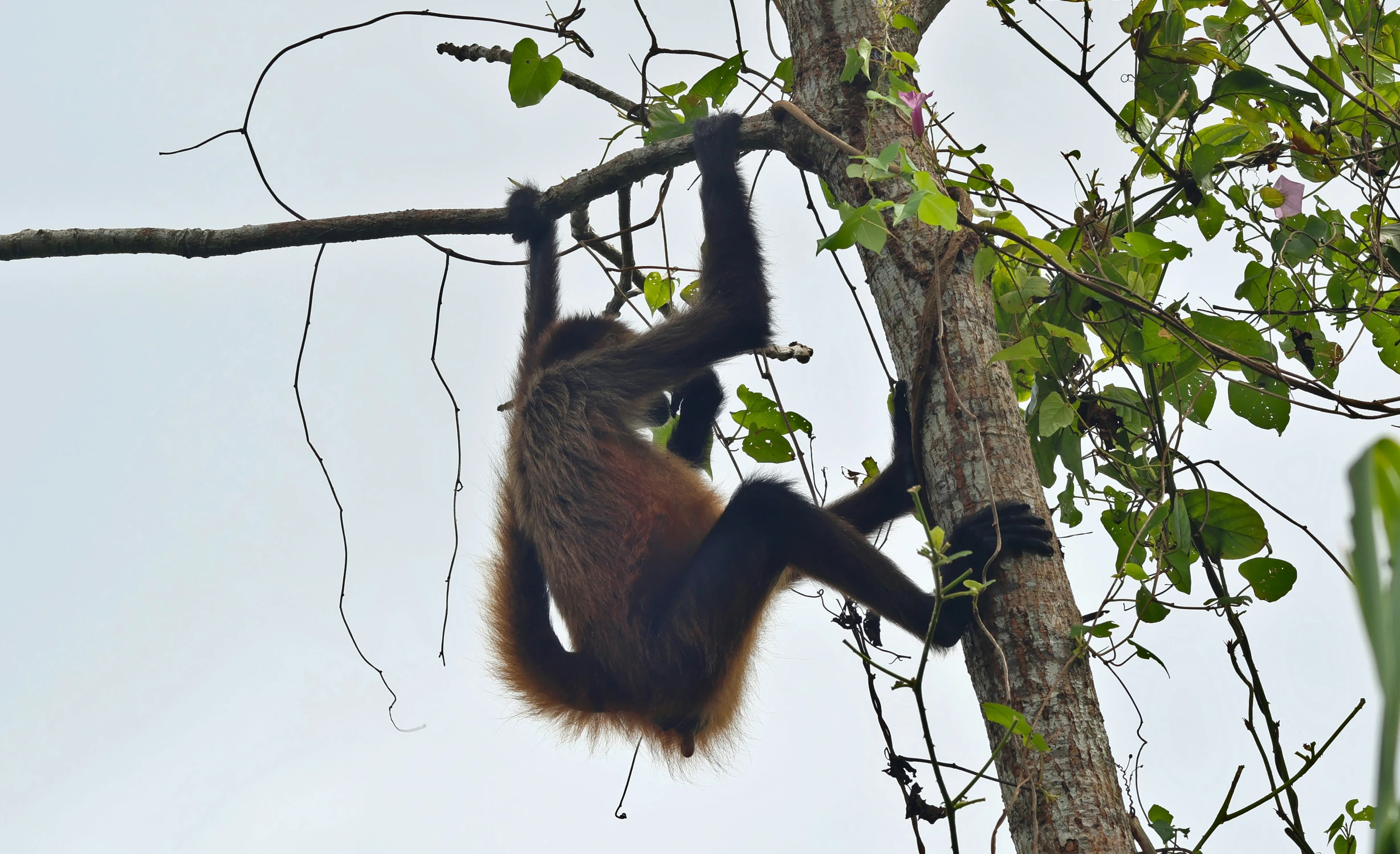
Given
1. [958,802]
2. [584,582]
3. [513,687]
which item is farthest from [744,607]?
[958,802]

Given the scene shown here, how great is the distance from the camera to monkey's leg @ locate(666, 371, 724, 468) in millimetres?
6059

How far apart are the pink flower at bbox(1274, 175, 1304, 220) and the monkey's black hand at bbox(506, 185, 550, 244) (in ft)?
10.4

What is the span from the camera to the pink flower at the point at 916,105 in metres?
3.49

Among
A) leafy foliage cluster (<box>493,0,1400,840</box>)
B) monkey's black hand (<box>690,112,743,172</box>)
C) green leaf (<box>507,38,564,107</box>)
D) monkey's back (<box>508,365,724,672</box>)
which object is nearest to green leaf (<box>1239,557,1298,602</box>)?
leafy foliage cluster (<box>493,0,1400,840</box>)

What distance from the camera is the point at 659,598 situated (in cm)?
477

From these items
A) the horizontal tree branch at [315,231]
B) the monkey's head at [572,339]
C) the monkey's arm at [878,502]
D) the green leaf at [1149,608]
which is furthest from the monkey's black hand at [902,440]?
the monkey's head at [572,339]

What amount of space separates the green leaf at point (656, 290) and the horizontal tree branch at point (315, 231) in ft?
3.42

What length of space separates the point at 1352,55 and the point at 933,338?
2.24 metres

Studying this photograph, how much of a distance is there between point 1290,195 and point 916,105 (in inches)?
71.2

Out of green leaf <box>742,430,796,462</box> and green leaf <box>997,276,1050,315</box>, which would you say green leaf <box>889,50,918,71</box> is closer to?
green leaf <box>997,276,1050,315</box>

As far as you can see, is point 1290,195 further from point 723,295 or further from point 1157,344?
point 723,295

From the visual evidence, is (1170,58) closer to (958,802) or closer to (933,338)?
(933,338)

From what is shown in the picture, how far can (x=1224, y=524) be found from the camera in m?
3.60

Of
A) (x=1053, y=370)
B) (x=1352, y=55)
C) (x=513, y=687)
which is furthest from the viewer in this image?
(x=513, y=687)
